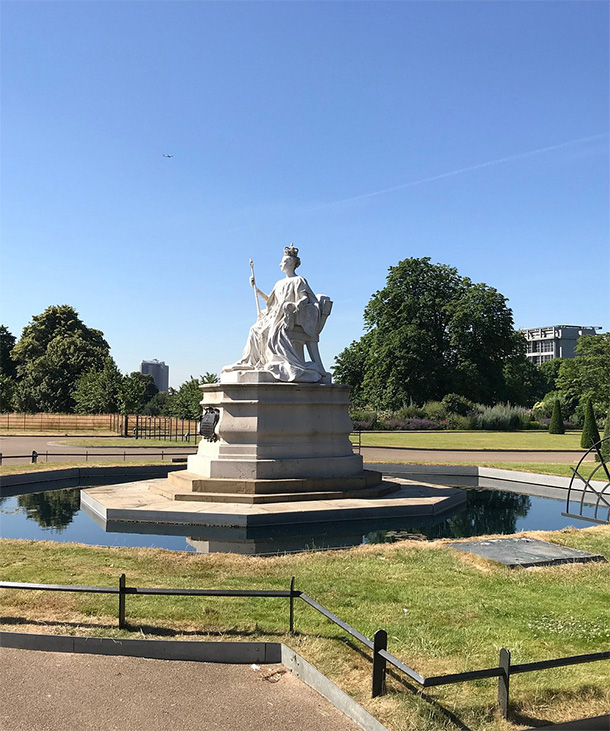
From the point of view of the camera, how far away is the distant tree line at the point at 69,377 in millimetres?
55625

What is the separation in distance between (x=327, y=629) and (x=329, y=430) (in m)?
10.1

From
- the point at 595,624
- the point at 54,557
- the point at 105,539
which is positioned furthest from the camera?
the point at 105,539

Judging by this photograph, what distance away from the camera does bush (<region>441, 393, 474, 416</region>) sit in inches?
2101

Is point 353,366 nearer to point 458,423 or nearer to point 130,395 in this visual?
point 458,423

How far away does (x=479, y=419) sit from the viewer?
170 ft

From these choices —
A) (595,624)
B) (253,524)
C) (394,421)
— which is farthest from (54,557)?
(394,421)

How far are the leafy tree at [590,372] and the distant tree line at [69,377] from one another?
3050 centimetres

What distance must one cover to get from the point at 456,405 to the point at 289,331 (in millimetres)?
38281

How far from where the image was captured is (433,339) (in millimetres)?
57844

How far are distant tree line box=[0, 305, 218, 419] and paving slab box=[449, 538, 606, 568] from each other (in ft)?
135

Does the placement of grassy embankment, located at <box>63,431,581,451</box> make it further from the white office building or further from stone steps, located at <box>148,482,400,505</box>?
the white office building

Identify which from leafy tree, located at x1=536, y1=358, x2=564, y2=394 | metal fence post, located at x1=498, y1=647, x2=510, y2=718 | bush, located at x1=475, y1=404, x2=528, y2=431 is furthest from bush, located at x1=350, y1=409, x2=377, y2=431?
leafy tree, located at x1=536, y1=358, x2=564, y2=394

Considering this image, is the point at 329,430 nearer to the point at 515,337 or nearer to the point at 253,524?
the point at 253,524

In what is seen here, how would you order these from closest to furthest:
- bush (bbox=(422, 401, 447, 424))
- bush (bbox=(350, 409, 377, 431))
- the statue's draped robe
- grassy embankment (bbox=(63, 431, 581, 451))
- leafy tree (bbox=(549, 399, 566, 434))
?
the statue's draped robe → grassy embankment (bbox=(63, 431, 581, 451)) → leafy tree (bbox=(549, 399, 566, 434)) → bush (bbox=(350, 409, 377, 431)) → bush (bbox=(422, 401, 447, 424))
